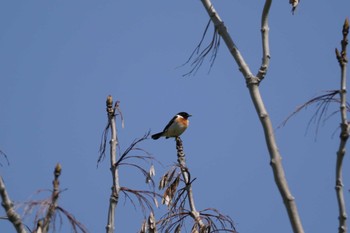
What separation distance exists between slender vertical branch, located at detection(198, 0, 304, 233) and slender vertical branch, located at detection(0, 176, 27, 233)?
4.54 ft

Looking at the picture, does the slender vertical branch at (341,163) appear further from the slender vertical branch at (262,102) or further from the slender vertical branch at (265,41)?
the slender vertical branch at (265,41)

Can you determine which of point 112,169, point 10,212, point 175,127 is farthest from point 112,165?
point 175,127

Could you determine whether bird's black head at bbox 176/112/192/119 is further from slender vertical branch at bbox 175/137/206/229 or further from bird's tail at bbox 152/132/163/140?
slender vertical branch at bbox 175/137/206/229

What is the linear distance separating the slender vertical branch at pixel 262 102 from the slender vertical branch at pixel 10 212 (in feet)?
4.54

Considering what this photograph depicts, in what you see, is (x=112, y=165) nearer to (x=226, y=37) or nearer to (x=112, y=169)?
(x=112, y=169)

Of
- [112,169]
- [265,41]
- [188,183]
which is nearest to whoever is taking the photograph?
[265,41]

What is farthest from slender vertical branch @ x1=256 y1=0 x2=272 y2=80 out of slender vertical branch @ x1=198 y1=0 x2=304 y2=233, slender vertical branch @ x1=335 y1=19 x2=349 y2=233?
slender vertical branch @ x1=335 y1=19 x2=349 y2=233

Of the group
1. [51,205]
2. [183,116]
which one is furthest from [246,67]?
[183,116]

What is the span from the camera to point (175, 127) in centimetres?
1410

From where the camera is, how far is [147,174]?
186 inches

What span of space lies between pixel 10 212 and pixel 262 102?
5.04 feet

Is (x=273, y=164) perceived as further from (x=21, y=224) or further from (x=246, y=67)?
(x=21, y=224)

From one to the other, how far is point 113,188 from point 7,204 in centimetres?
101

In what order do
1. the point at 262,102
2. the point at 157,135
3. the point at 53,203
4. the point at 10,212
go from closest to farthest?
the point at 53,203 < the point at 10,212 < the point at 262,102 < the point at 157,135
